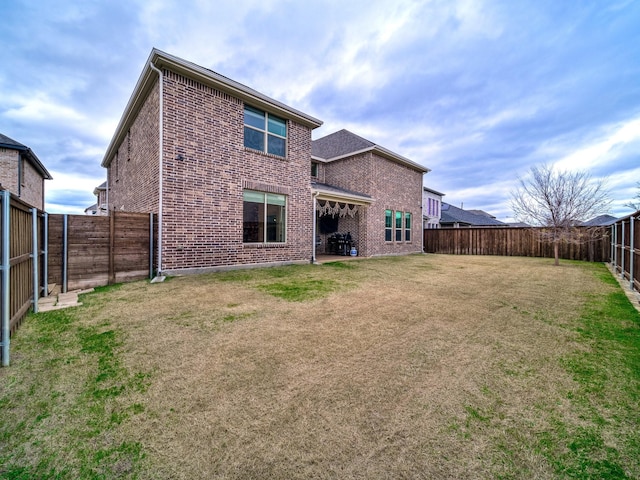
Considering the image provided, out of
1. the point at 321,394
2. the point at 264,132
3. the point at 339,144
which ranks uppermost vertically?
the point at 339,144

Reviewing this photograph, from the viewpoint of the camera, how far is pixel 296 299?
5.23 meters

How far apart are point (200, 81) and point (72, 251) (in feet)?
18.3

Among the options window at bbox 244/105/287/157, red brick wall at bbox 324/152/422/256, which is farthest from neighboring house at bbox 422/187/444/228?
window at bbox 244/105/287/157

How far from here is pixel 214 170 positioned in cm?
790

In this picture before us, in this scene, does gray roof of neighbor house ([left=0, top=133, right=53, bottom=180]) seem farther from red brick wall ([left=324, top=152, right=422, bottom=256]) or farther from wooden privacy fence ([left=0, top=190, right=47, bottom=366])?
red brick wall ([left=324, top=152, right=422, bottom=256])

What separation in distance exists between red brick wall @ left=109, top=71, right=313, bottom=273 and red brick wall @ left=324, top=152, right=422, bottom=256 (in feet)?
18.1

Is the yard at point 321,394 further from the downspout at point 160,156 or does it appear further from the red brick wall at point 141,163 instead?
the red brick wall at point 141,163

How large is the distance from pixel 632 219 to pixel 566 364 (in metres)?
6.65

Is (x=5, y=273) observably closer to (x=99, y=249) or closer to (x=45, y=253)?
(x=45, y=253)

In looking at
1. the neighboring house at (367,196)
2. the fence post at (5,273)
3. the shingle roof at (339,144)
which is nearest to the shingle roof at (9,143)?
the neighboring house at (367,196)

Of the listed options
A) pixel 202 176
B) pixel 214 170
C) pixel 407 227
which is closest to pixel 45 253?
pixel 202 176

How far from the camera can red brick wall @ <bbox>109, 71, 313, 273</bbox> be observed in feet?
23.6

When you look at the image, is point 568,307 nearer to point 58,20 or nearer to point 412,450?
point 412,450

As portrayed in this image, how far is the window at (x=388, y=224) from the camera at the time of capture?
15133 millimetres
